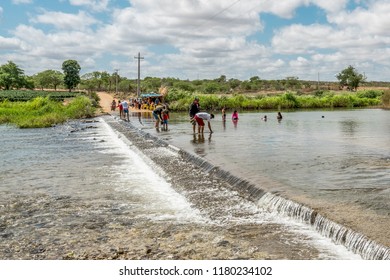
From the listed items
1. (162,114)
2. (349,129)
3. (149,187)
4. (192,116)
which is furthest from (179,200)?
(349,129)

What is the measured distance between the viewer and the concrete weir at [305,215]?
5406mm

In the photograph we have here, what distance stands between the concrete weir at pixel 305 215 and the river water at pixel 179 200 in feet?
0.36

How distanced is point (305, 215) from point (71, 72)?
118799mm

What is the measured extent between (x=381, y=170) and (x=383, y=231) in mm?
5088

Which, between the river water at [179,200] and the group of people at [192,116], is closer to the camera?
the river water at [179,200]

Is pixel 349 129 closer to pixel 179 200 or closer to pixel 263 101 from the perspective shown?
pixel 179 200

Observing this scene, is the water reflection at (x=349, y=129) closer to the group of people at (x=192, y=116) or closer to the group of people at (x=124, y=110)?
the group of people at (x=192, y=116)

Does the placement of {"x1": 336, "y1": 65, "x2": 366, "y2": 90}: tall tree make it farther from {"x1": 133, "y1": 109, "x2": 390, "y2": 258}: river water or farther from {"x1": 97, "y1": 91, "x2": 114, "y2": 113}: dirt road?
{"x1": 133, "y1": 109, "x2": 390, "y2": 258}: river water

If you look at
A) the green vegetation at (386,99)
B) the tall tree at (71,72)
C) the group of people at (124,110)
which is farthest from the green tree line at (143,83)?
the group of people at (124,110)

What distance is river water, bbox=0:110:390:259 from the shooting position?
6.31m

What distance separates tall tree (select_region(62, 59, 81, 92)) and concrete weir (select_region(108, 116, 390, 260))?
113189 mm

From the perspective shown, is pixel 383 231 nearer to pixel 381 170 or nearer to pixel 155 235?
pixel 155 235

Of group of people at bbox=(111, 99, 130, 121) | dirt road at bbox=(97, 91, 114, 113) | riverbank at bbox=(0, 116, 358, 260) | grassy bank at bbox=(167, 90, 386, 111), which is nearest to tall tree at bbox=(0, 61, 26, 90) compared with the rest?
dirt road at bbox=(97, 91, 114, 113)
